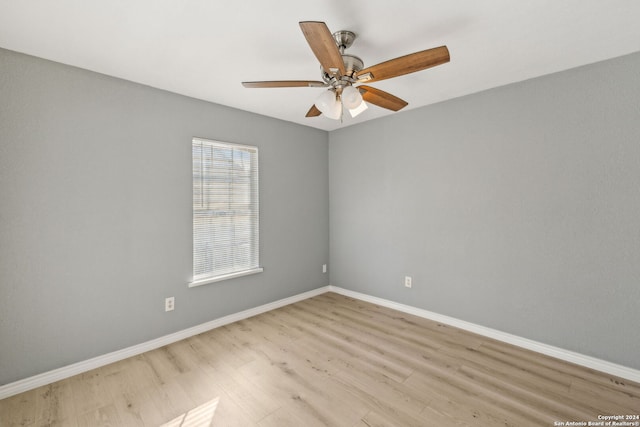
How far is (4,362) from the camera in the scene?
2008mm

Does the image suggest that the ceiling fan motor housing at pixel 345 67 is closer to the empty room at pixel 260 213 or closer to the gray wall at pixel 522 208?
the empty room at pixel 260 213

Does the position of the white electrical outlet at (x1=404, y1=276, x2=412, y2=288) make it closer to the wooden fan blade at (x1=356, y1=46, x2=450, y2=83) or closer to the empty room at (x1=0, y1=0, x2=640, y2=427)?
the empty room at (x1=0, y1=0, x2=640, y2=427)

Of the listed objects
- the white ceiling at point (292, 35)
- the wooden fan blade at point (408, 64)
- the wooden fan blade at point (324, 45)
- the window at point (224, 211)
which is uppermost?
the white ceiling at point (292, 35)

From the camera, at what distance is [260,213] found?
351cm

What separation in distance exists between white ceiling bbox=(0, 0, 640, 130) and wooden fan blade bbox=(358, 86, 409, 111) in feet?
1.02

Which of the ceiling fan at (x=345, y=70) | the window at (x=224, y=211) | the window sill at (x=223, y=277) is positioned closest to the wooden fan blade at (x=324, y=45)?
the ceiling fan at (x=345, y=70)

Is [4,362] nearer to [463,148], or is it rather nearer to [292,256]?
[292,256]

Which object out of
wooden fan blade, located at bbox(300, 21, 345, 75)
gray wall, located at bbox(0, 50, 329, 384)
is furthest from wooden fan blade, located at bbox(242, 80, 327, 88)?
gray wall, located at bbox(0, 50, 329, 384)

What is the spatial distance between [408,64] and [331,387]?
2.20 meters

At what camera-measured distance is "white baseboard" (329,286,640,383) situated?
220 cm

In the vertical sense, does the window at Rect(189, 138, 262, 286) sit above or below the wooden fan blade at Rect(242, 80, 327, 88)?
below

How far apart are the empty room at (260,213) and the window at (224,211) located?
2cm

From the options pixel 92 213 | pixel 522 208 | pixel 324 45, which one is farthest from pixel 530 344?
pixel 92 213

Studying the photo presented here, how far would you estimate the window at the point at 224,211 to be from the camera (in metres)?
2.99
